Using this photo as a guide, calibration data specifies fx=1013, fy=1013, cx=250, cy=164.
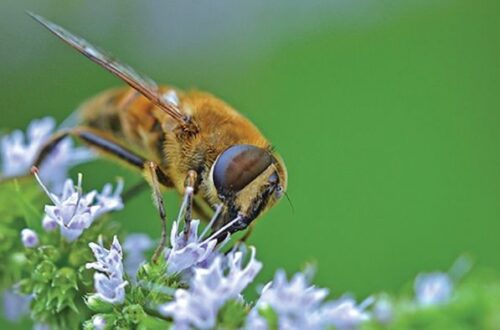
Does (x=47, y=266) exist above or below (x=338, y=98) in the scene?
below

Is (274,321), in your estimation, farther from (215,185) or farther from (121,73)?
(121,73)

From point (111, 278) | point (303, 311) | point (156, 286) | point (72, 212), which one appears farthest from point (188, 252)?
point (303, 311)

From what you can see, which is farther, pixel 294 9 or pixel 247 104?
pixel 294 9

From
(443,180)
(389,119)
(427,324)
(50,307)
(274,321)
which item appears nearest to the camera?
(427,324)

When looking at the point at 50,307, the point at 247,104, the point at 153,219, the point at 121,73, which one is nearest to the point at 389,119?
the point at 247,104

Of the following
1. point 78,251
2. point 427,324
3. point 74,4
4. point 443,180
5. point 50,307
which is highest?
point 74,4

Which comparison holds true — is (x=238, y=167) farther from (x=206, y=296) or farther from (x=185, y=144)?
(x=206, y=296)

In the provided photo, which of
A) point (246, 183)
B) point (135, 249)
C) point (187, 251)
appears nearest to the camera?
point (187, 251)

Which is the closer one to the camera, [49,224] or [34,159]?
[49,224]
